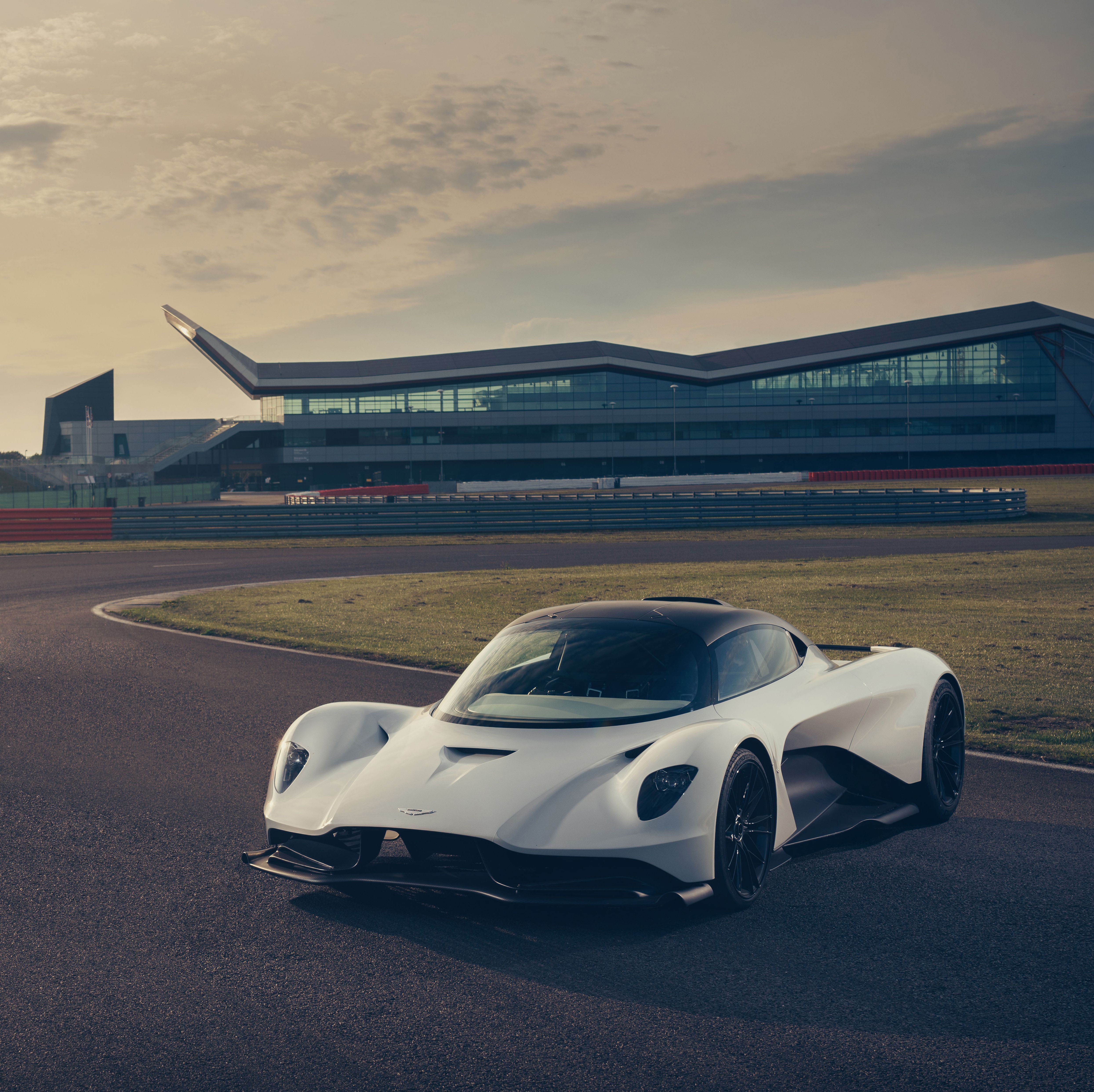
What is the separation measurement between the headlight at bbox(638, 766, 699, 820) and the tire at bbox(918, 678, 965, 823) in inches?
85.3

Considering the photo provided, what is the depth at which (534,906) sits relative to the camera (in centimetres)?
448

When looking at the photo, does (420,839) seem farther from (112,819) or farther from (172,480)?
(172,480)

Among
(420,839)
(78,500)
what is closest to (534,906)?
(420,839)

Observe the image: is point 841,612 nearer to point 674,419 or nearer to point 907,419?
point 674,419

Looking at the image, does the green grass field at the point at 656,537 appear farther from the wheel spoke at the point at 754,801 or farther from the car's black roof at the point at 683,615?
the wheel spoke at the point at 754,801

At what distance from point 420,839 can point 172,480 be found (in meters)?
96.1

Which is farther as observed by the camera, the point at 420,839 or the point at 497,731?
the point at 497,731

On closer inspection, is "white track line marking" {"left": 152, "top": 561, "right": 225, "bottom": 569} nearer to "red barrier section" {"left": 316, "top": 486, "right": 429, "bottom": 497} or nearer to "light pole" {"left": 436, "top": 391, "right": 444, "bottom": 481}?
"red barrier section" {"left": 316, "top": 486, "right": 429, "bottom": 497}

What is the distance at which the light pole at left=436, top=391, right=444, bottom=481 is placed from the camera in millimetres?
92688

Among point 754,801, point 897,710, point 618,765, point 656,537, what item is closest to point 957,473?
point 656,537

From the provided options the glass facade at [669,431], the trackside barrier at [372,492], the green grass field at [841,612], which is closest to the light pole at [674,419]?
the glass facade at [669,431]

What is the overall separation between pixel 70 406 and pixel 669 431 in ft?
246

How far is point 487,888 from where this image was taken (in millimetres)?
4594

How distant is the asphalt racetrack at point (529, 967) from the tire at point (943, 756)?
12cm
